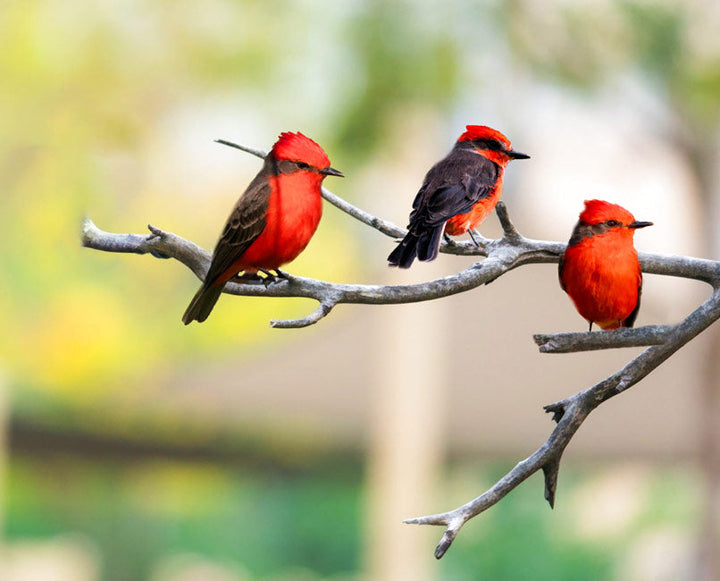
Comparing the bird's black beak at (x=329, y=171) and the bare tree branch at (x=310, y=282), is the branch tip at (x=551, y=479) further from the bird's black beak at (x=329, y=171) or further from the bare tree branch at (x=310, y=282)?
the bird's black beak at (x=329, y=171)

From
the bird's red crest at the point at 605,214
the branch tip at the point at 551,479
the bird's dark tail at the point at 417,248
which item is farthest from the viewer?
the branch tip at the point at 551,479

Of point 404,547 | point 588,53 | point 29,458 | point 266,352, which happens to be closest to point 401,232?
point 588,53

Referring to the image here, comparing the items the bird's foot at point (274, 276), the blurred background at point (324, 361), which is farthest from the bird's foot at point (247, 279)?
the blurred background at point (324, 361)

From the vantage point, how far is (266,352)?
8.45 metres

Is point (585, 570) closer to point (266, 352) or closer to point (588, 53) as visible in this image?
point (266, 352)

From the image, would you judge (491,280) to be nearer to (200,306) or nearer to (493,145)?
(493,145)

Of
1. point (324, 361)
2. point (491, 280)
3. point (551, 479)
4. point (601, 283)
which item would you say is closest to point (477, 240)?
point (491, 280)

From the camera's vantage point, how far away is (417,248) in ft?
3.39

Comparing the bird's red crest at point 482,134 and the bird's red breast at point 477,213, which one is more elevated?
the bird's red crest at point 482,134

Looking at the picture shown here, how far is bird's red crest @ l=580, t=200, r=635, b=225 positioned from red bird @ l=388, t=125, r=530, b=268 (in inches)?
4.0

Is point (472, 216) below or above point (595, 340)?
above

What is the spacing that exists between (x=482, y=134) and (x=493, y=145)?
2 centimetres

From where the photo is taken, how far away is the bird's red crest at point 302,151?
1037 mm

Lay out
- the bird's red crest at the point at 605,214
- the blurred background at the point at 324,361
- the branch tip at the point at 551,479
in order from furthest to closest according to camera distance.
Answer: the blurred background at the point at 324,361 → the branch tip at the point at 551,479 → the bird's red crest at the point at 605,214
